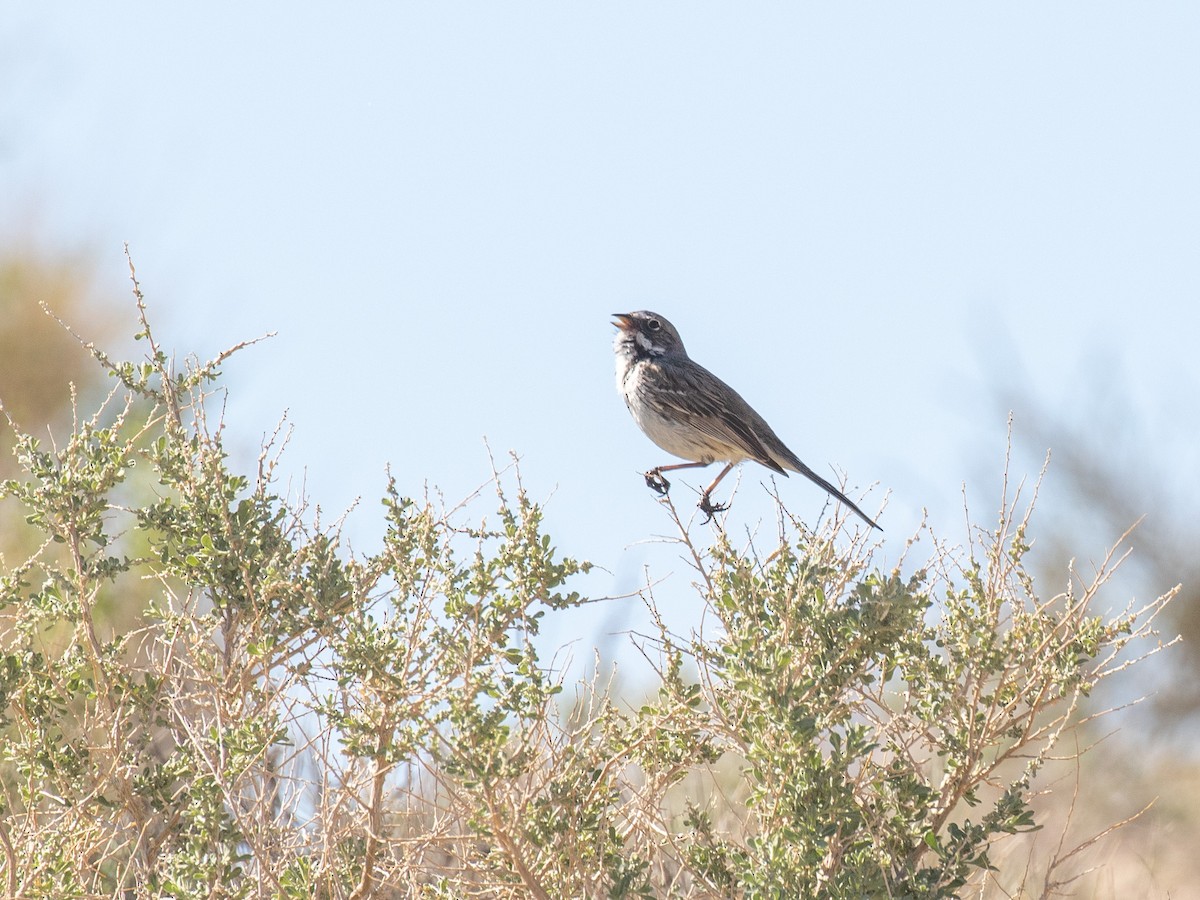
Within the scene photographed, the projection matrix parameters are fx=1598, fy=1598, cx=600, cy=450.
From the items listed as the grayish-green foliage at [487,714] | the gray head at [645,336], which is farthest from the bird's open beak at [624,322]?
the grayish-green foliage at [487,714]

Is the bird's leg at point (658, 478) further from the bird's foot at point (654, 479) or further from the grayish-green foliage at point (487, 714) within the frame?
the grayish-green foliage at point (487, 714)

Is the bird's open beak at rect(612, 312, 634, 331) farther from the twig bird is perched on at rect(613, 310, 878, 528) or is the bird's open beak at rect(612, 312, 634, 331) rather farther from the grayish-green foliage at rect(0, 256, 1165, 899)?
the grayish-green foliage at rect(0, 256, 1165, 899)

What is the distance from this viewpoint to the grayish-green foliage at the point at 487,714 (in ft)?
14.4

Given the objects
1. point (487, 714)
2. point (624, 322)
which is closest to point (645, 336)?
point (624, 322)

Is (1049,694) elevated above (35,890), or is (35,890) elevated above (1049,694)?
(1049,694)

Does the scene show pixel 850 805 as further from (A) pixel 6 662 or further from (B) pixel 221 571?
(A) pixel 6 662

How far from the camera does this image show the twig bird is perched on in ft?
26.7

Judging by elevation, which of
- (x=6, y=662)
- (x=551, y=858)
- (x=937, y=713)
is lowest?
(x=551, y=858)

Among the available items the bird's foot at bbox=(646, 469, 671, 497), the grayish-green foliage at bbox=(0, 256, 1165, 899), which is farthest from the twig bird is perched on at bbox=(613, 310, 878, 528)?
the grayish-green foliage at bbox=(0, 256, 1165, 899)

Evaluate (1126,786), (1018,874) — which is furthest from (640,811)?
(1126,786)

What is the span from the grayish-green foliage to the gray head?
12.3 ft

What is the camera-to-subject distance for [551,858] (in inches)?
176

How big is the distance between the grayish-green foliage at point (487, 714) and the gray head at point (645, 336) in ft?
12.3

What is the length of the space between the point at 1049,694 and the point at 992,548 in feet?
1.52
